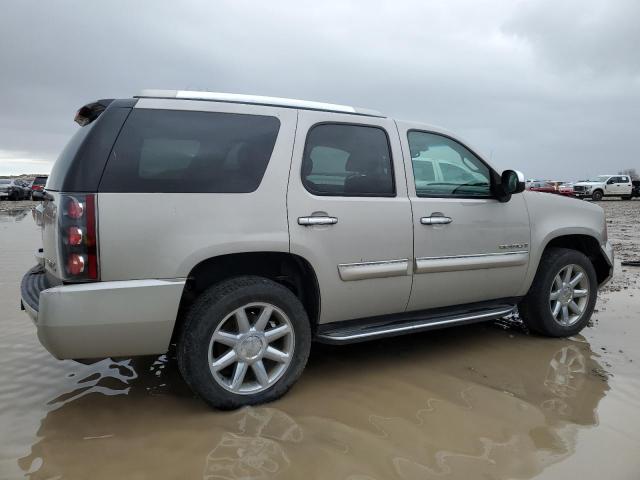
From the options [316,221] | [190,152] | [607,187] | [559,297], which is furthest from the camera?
[607,187]

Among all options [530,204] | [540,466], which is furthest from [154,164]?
[530,204]

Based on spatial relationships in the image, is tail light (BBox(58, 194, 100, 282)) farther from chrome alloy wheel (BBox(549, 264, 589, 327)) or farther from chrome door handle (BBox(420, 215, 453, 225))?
chrome alloy wheel (BBox(549, 264, 589, 327))

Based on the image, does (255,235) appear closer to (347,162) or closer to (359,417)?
(347,162)

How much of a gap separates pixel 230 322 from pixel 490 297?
221 cm

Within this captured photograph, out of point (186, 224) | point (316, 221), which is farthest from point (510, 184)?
point (186, 224)

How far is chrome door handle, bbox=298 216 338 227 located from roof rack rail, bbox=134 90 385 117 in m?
0.78

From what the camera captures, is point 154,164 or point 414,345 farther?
point 414,345

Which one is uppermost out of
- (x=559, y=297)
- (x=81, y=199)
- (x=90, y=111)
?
(x=90, y=111)

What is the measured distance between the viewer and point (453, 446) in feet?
9.06

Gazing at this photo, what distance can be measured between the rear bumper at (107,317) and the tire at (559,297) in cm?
309

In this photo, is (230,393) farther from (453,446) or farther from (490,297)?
(490,297)

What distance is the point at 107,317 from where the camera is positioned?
9.01 feet

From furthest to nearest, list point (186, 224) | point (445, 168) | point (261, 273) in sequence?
point (445, 168)
point (261, 273)
point (186, 224)

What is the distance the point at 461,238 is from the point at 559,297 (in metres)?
1.35
